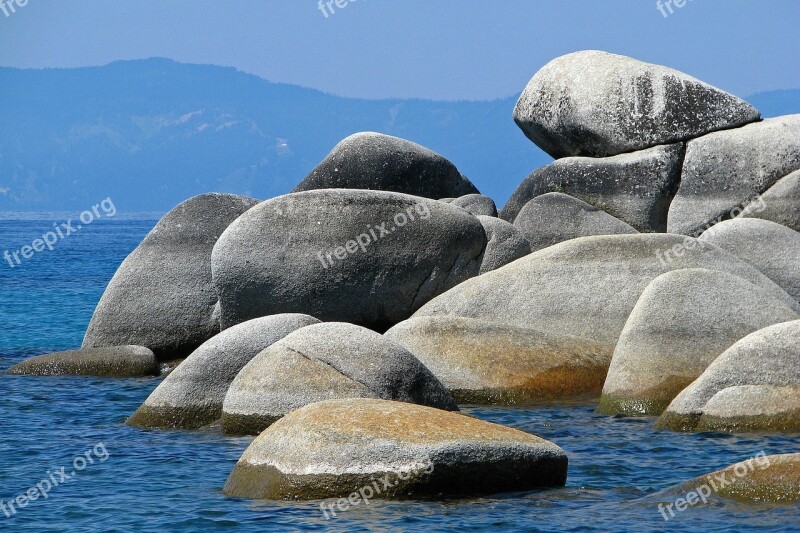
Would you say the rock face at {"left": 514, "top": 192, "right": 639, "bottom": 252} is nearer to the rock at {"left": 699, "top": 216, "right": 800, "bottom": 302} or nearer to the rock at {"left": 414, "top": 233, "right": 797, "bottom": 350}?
the rock at {"left": 699, "top": 216, "right": 800, "bottom": 302}

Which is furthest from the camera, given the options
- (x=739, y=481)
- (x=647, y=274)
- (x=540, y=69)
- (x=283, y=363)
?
(x=540, y=69)

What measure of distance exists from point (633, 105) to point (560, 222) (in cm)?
350

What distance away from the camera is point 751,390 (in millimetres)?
13398

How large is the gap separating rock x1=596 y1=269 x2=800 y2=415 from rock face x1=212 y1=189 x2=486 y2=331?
16.6ft

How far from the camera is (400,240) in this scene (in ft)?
65.3

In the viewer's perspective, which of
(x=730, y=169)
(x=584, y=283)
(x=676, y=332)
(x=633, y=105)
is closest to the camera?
(x=676, y=332)

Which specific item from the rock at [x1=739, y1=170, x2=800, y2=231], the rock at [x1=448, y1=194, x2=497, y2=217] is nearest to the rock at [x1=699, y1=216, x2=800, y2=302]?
the rock at [x1=739, y1=170, x2=800, y2=231]

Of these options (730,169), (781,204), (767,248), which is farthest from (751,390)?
(730,169)

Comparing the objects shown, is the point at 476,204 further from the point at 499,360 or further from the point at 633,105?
the point at 499,360

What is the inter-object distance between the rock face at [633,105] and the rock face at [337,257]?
296 inches

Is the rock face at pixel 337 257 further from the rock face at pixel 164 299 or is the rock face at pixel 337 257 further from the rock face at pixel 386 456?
the rock face at pixel 386 456

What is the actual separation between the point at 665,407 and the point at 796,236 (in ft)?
25.6

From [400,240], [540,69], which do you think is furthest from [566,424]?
[540,69]

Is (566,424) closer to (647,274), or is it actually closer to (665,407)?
(665,407)
